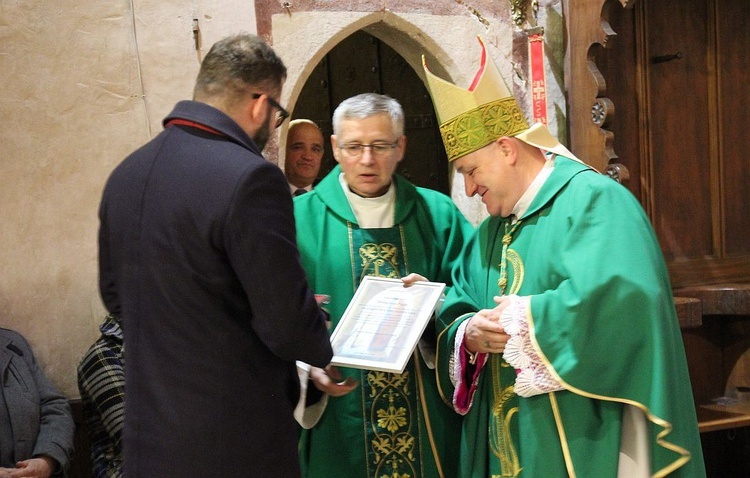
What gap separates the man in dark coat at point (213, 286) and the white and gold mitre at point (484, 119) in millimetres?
772

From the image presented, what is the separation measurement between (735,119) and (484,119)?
253 centimetres

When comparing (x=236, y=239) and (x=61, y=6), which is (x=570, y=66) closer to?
(x=61, y=6)

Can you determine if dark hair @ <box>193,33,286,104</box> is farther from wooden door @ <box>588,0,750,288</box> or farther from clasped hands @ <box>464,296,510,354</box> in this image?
wooden door @ <box>588,0,750,288</box>

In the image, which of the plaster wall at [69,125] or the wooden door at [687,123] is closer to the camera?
the plaster wall at [69,125]

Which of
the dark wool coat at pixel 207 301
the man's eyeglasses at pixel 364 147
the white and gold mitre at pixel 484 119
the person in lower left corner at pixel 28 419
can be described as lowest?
the person in lower left corner at pixel 28 419

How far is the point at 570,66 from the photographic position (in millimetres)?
4445

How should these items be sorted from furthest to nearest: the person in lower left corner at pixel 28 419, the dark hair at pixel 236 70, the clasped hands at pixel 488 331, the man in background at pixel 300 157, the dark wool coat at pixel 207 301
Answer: the man in background at pixel 300 157 < the person in lower left corner at pixel 28 419 < the clasped hands at pixel 488 331 < the dark hair at pixel 236 70 < the dark wool coat at pixel 207 301

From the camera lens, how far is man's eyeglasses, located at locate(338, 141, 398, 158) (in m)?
3.05

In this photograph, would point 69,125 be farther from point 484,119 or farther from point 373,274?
point 484,119

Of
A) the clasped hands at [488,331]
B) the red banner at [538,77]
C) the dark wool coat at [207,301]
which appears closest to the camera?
the dark wool coat at [207,301]

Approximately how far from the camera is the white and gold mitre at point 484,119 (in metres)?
2.77

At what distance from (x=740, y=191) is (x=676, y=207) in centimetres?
40

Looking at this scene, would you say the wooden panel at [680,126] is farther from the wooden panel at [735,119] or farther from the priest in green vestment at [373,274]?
the priest in green vestment at [373,274]

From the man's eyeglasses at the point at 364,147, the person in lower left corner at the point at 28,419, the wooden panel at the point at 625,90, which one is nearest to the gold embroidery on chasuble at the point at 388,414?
the man's eyeglasses at the point at 364,147
